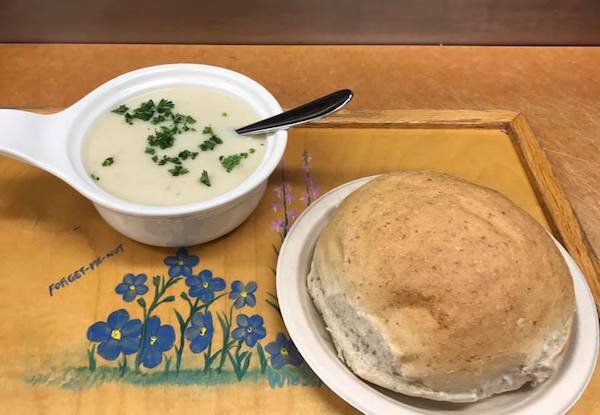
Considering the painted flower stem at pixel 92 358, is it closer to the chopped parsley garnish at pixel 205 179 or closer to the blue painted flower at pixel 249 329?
the blue painted flower at pixel 249 329

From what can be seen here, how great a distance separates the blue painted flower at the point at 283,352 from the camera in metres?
0.92

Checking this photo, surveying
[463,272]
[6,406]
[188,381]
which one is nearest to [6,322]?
[6,406]

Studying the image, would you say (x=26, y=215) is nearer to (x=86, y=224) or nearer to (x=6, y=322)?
(x=86, y=224)

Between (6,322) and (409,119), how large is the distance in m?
0.91

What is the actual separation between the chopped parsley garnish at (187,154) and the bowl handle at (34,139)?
7.6 inches

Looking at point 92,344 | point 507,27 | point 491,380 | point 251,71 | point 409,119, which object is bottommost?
point 491,380

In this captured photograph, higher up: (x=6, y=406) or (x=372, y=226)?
(x=372, y=226)

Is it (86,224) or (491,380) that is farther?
(86,224)

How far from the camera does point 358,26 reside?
5.27 ft

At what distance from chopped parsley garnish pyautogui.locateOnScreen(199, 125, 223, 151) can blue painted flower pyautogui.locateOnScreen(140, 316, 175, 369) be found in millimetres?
315

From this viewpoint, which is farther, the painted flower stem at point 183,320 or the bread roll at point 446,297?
the painted flower stem at point 183,320

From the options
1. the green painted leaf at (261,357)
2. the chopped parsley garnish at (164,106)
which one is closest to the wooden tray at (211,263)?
the green painted leaf at (261,357)

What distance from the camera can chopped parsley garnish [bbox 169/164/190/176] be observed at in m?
1.01

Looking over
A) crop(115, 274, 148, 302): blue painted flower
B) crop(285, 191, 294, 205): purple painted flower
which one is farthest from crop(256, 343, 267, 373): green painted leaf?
crop(285, 191, 294, 205): purple painted flower
